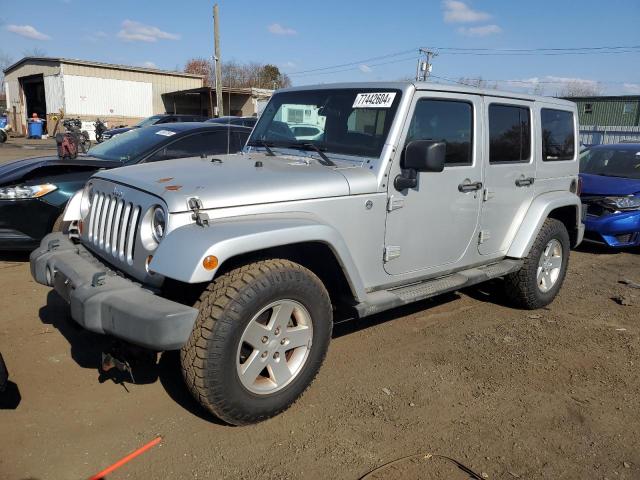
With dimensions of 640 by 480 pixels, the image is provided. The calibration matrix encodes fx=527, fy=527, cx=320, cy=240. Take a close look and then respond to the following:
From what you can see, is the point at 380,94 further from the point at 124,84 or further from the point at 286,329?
the point at 124,84

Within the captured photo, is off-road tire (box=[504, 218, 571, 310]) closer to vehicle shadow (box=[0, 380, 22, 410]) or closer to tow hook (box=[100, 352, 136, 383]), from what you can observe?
tow hook (box=[100, 352, 136, 383])

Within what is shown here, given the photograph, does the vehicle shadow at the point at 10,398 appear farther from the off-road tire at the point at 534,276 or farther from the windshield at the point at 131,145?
the off-road tire at the point at 534,276

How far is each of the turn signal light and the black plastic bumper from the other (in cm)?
23

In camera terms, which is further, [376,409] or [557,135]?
[557,135]

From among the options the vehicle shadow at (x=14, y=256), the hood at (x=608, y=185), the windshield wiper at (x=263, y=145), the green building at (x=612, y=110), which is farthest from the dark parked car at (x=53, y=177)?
the green building at (x=612, y=110)

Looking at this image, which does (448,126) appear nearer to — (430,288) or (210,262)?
(430,288)

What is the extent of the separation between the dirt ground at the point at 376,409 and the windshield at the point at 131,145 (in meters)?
2.19

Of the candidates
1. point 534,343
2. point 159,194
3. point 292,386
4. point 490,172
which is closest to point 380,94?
point 490,172

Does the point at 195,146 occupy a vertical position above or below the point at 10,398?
above

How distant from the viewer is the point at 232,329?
8.63ft

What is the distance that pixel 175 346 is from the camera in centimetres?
248

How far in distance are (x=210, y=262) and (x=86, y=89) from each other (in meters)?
33.2

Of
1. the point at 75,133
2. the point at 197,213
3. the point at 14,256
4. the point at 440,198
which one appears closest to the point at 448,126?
the point at 440,198

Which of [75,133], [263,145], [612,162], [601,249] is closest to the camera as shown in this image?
[263,145]
